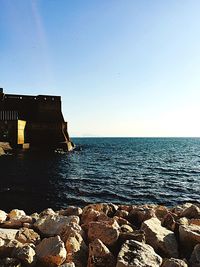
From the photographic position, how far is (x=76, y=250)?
4.14 meters

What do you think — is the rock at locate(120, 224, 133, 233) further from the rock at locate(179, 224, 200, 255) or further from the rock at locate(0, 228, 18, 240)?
the rock at locate(0, 228, 18, 240)

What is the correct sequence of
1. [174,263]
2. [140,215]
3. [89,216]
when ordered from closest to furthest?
[174,263], [89,216], [140,215]

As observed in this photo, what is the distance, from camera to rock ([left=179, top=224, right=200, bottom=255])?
4379mm

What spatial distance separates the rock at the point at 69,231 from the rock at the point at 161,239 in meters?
1.18

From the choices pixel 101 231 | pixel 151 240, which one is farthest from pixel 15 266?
pixel 151 240

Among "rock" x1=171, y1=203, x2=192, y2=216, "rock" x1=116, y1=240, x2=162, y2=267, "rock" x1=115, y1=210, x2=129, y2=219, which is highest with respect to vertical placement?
"rock" x1=116, y1=240, x2=162, y2=267

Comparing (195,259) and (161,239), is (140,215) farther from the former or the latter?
(195,259)

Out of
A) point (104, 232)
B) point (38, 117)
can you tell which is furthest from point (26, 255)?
point (38, 117)

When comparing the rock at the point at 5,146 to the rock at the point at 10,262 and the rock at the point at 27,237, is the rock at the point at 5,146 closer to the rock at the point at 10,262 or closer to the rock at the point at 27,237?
the rock at the point at 27,237

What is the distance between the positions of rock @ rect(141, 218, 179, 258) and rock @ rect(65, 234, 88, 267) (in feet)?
3.65

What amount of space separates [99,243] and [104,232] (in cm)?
46

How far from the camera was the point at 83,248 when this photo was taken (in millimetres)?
4281

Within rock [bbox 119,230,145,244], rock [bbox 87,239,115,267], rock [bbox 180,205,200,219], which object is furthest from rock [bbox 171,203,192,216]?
rock [bbox 87,239,115,267]

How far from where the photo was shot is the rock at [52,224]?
16.4 feet
